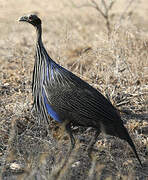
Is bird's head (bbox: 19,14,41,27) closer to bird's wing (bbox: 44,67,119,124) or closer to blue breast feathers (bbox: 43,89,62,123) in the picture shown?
bird's wing (bbox: 44,67,119,124)

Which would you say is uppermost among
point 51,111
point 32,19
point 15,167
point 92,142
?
point 32,19

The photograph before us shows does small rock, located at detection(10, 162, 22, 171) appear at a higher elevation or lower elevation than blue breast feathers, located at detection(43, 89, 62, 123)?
lower

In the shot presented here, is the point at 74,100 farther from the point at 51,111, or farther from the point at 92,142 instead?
the point at 92,142

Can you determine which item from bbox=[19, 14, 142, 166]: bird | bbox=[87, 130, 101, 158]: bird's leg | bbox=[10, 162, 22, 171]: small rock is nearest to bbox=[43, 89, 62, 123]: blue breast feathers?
bbox=[19, 14, 142, 166]: bird

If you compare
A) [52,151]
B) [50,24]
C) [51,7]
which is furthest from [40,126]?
[51,7]

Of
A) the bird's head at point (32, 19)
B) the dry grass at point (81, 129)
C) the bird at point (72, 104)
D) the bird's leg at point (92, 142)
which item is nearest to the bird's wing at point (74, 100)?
the bird at point (72, 104)

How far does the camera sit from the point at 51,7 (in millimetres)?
11750

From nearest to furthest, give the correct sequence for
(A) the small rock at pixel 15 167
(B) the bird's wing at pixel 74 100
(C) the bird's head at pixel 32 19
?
(B) the bird's wing at pixel 74 100, (A) the small rock at pixel 15 167, (C) the bird's head at pixel 32 19

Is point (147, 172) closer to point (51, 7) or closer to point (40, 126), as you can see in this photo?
point (40, 126)

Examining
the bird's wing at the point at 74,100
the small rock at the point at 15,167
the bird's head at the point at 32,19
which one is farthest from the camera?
the bird's head at the point at 32,19

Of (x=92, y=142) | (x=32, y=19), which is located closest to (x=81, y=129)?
(x=92, y=142)

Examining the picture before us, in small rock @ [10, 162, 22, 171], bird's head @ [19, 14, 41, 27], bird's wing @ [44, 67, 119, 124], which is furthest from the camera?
bird's head @ [19, 14, 41, 27]

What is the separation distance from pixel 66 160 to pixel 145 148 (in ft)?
3.24

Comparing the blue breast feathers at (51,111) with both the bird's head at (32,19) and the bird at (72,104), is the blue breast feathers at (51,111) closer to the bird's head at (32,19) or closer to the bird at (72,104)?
the bird at (72,104)
